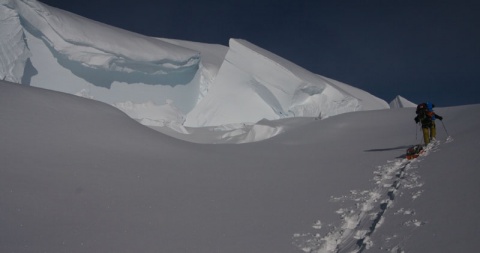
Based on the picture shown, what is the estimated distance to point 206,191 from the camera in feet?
18.3

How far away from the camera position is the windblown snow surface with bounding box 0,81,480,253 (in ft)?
12.2

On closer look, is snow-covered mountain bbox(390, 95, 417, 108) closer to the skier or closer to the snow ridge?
the snow ridge

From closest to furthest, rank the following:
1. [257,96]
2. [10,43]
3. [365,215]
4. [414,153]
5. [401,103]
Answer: [365,215]
[414,153]
[10,43]
[257,96]
[401,103]

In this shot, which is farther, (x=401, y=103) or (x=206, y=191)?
(x=401, y=103)

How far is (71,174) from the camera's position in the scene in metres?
5.29

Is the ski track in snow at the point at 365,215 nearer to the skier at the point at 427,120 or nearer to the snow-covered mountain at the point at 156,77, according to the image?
the skier at the point at 427,120

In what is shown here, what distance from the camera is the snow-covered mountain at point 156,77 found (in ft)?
60.6

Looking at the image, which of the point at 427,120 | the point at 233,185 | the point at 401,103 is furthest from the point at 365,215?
the point at 401,103

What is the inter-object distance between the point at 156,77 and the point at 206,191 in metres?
17.1

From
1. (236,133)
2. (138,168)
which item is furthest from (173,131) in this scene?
(138,168)

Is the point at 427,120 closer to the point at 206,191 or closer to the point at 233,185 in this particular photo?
the point at 233,185

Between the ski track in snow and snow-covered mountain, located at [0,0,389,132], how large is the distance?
13.5m

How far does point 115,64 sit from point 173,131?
210 inches

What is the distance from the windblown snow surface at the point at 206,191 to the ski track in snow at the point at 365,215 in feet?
0.06
